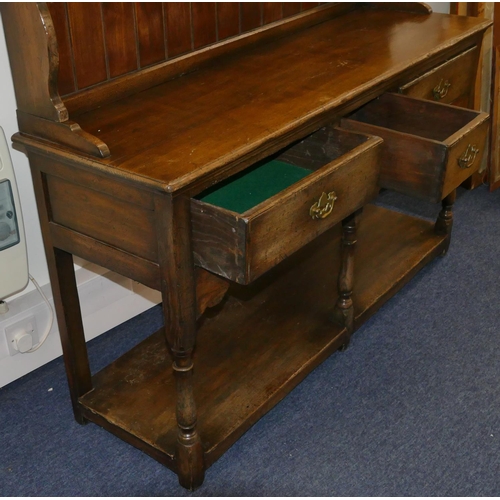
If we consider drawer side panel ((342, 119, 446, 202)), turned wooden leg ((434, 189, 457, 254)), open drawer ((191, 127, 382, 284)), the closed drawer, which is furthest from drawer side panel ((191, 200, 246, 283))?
turned wooden leg ((434, 189, 457, 254))

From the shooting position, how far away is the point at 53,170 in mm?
1479

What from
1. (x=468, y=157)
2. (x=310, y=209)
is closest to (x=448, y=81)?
(x=468, y=157)

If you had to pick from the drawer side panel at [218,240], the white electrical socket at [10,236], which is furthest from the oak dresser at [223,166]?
the white electrical socket at [10,236]

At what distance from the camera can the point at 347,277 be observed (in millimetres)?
1975

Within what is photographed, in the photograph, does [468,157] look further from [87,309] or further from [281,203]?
[87,309]

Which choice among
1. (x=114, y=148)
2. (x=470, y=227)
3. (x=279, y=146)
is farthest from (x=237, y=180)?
(x=470, y=227)

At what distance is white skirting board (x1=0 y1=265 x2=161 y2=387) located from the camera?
6.13ft

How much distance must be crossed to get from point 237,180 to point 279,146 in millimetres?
226

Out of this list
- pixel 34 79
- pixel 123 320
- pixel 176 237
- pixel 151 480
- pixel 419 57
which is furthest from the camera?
pixel 123 320

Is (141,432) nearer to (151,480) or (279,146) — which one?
(151,480)

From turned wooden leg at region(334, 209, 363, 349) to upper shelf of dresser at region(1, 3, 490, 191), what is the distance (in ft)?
1.04

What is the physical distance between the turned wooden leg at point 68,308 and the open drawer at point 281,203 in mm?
353

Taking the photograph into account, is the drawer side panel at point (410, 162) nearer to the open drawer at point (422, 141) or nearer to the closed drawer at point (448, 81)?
the open drawer at point (422, 141)

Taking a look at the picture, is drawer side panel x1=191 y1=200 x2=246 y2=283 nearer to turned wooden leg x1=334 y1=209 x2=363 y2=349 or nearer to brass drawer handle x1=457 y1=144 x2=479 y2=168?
turned wooden leg x1=334 y1=209 x2=363 y2=349
